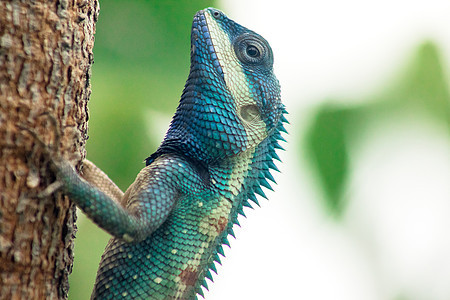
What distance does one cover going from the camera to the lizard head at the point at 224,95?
3086 millimetres

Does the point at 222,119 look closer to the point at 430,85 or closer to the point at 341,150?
the point at 341,150

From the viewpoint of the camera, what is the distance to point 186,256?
2.93 metres

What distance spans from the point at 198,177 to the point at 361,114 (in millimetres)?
4032

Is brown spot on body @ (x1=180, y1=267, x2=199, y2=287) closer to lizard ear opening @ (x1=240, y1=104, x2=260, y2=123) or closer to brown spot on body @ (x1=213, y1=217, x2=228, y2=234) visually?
brown spot on body @ (x1=213, y1=217, x2=228, y2=234)

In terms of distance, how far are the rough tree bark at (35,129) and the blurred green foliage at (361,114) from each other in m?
4.06

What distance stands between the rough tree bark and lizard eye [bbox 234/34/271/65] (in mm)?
1206

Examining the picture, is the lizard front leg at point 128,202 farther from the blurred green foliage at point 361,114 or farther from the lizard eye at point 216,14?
the blurred green foliage at point 361,114

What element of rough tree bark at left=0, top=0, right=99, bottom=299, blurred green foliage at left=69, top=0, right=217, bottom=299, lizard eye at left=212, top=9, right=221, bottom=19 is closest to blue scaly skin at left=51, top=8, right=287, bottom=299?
lizard eye at left=212, top=9, right=221, bottom=19

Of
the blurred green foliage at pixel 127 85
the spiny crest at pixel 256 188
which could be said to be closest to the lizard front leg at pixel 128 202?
the spiny crest at pixel 256 188

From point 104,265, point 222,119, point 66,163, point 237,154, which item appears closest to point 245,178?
point 237,154

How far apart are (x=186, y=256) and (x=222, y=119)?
868 millimetres

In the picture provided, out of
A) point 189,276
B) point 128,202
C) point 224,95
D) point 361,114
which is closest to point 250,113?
point 224,95

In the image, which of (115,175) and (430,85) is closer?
(115,175)

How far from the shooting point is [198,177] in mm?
3047
